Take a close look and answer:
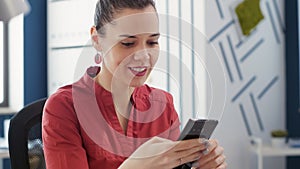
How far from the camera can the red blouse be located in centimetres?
99

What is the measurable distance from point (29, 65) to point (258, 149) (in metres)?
1.38

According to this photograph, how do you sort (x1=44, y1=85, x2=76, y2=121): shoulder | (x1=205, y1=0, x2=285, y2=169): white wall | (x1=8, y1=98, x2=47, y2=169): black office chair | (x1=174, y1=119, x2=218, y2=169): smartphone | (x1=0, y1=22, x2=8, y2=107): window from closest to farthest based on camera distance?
(x1=174, y1=119, x2=218, y2=169): smartphone
(x1=44, y1=85, x2=76, y2=121): shoulder
(x1=8, y1=98, x2=47, y2=169): black office chair
(x1=205, y1=0, x2=285, y2=169): white wall
(x1=0, y1=22, x2=8, y2=107): window

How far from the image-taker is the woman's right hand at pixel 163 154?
2.94ft

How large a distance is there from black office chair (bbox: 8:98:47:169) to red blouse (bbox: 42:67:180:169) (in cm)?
19

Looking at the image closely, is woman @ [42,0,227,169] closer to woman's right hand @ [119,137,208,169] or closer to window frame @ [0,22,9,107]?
woman's right hand @ [119,137,208,169]

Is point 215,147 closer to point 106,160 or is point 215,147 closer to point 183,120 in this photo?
point 183,120

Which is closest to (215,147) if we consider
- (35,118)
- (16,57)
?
(35,118)

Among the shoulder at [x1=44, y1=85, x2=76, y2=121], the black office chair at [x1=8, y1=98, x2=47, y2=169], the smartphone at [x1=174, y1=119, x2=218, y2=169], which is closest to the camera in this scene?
A: the smartphone at [x1=174, y1=119, x2=218, y2=169]

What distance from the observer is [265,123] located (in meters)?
2.94

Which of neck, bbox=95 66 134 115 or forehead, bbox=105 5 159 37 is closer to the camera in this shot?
forehead, bbox=105 5 159 37

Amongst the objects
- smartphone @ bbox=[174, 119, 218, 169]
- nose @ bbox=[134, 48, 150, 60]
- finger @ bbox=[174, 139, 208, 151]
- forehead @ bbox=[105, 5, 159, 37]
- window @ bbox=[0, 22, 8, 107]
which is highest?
forehead @ bbox=[105, 5, 159, 37]

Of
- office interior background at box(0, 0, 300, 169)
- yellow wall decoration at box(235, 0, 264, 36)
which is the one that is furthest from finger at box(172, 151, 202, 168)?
yellow wall decoration at box(235, 0, 264, 36)

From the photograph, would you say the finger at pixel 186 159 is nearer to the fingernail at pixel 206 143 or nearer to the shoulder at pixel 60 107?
the fingernail at pixel 206 143

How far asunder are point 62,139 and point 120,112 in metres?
0.14
